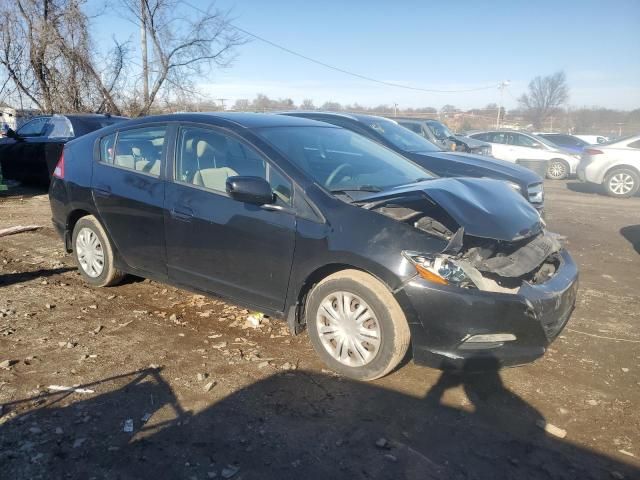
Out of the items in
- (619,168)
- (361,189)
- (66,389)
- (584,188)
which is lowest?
(584,188)

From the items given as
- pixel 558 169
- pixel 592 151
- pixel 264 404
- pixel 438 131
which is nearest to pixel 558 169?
pixel 558 169

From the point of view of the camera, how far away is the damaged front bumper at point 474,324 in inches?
118

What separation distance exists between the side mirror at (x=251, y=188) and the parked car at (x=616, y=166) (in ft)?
38.7

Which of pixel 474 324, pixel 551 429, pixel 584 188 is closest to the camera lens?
pixel 551 429

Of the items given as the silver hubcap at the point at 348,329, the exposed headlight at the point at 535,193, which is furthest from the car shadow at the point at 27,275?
the exposed headlight at the point at 535,193

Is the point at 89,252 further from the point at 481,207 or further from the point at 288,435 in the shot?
the point at 481,207

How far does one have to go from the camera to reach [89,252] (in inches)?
195

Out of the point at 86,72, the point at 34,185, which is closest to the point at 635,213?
the point at 34,185

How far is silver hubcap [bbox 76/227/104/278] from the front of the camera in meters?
4.86

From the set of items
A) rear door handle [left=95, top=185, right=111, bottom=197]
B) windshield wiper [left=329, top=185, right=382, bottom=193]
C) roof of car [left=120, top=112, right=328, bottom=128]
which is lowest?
rear door handle [left=95, top=185, right=111, bottom=197]

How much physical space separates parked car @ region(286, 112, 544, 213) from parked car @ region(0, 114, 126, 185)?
167 inches

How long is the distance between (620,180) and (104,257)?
12238mm

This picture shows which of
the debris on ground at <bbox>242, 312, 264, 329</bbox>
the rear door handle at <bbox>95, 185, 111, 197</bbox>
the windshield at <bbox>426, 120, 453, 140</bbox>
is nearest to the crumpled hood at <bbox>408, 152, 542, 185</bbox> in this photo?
the debris on ground at <bbox>242, 312, 264, 329</bbox>

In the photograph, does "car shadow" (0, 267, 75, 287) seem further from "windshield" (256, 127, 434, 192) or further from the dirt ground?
"windshield" (256, 127, 434, 192)
